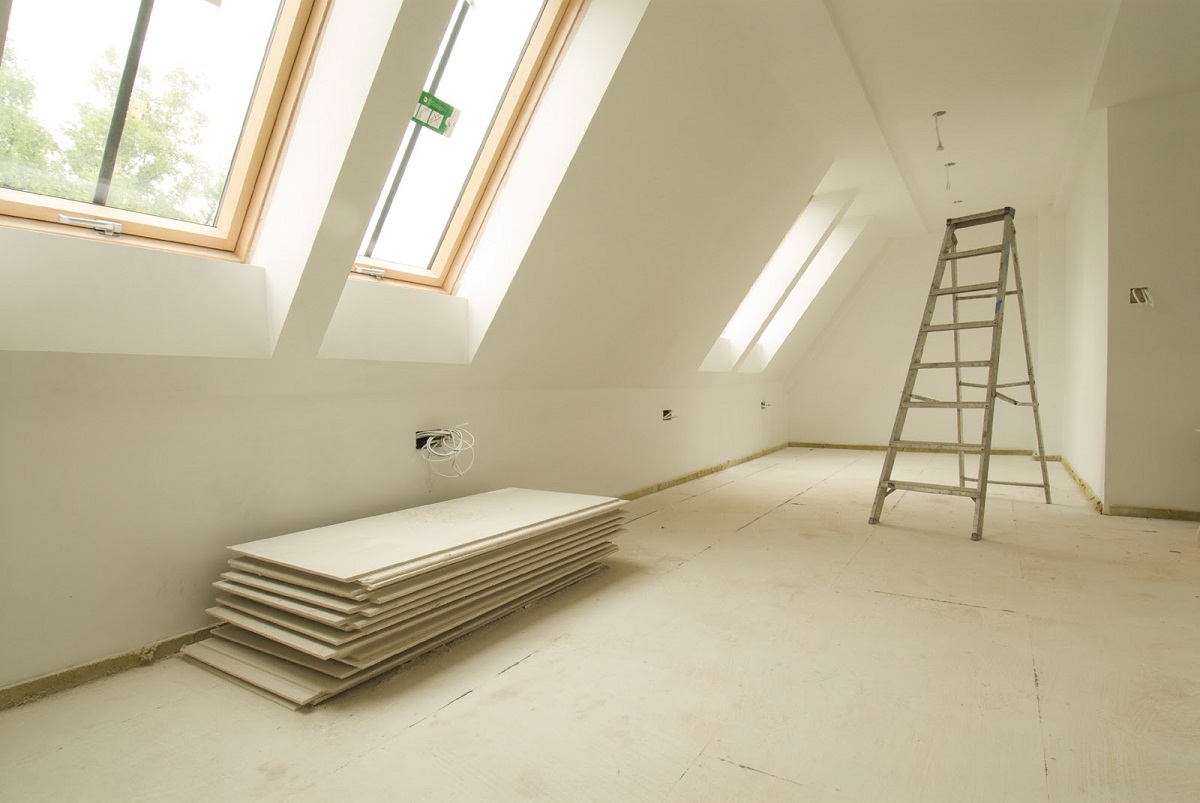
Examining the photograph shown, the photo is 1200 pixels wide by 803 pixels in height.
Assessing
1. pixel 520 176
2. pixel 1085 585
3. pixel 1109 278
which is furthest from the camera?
pixel 1109 278

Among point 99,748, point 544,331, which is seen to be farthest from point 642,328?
point 99,748

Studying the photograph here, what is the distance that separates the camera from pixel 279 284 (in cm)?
226

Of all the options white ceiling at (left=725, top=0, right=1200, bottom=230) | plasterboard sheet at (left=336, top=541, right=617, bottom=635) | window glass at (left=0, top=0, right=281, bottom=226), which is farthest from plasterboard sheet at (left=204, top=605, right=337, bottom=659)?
white ceiling at (left=725, top=0, right=1200, bottom=230)

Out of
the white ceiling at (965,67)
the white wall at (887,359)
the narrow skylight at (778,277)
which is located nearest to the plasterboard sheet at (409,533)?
the white ceiling at (965,67)

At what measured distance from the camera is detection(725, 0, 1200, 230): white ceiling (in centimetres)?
307

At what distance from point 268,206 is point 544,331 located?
1479 millimetres

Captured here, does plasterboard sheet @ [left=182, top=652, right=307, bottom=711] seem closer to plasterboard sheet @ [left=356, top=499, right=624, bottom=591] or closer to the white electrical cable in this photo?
plasterboard sheet @ [left=356, top=499, right=624, bottom=591]

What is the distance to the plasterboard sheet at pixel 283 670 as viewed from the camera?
180cm

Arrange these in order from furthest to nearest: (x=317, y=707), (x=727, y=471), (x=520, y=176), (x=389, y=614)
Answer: (x=727, y=471) → (x=520, y=176) → (x=389, y=614) → (x=317, y=707)

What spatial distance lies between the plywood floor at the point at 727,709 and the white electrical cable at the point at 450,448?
986 mm

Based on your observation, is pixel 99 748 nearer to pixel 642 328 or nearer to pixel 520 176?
pixel 520 176

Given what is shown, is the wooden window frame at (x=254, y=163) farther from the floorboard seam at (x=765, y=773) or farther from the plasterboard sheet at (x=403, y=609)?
the floorboard seam at (x=765, y=773)

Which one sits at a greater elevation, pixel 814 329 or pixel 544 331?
pixel 814 329

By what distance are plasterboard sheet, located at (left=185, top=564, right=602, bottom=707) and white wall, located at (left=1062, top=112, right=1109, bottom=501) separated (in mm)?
4383
